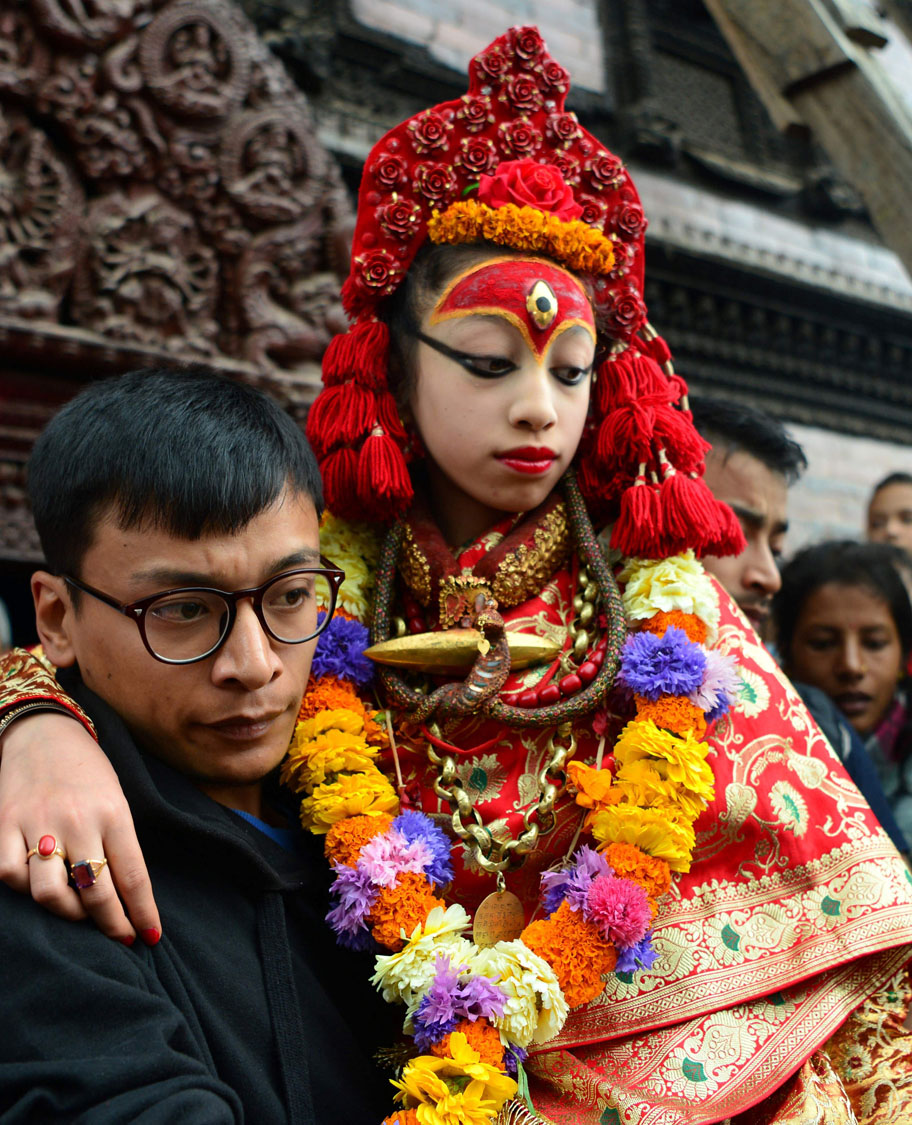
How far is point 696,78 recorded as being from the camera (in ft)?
21.0

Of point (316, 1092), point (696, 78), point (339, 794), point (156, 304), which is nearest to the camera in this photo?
point (316, 1092)

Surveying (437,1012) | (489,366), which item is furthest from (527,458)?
(437,1012)

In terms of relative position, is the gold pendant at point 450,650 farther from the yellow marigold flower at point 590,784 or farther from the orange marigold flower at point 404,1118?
the orange marigold flower at point 404,1118

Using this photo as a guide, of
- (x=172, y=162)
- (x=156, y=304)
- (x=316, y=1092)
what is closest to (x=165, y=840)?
(x=316, y=1092)

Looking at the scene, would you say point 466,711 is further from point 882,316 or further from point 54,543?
point 882,316

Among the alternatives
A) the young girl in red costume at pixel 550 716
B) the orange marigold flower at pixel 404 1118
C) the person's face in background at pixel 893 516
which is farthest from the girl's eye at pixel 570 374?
the person's face in background at pixel 893 516

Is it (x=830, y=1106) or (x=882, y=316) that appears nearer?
(x=830, y=1106)

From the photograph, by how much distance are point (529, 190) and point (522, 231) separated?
0.12 meters

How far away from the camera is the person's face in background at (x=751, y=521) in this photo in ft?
9.32

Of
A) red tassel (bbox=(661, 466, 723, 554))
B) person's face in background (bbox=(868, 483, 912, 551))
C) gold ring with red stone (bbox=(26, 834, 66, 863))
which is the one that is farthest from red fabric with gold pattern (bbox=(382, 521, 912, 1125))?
person's face in background (bbox=(868, 483, 912, 551))

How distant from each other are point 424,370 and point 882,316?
5368 mm

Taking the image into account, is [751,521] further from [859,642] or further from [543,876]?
[543,876]

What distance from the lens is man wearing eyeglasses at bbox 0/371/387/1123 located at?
1.47 metres

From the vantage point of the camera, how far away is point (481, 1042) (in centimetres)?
160
